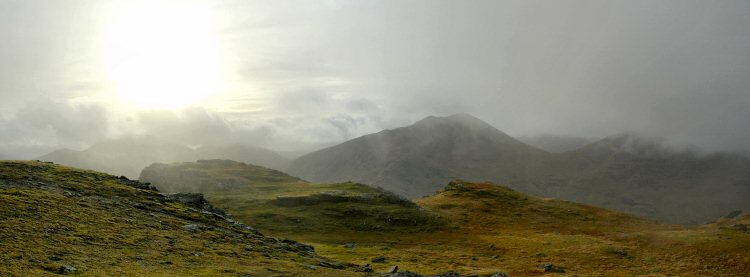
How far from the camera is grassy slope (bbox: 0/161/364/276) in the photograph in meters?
25.2

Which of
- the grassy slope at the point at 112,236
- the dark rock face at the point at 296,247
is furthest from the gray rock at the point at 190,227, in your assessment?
the dark rock face at the point at 296,247

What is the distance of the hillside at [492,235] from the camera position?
6288 cm

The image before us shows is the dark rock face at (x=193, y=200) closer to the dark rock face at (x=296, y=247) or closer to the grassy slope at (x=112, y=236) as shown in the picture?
the grassy slope at (x=112, y=236)

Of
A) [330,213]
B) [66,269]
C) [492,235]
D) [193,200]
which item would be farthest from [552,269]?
[330,213]

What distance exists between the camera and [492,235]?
3708 inches

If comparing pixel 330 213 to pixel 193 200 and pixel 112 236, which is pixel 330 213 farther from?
pixel 112 236

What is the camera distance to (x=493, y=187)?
6137 inches

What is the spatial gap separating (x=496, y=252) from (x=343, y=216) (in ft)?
157

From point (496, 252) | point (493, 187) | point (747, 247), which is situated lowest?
point (496, 252)

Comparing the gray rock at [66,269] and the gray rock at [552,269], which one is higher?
the gray rock at [66,269]

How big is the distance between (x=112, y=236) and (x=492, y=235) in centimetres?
8290

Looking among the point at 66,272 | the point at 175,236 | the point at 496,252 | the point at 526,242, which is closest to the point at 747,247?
the point at 526,242

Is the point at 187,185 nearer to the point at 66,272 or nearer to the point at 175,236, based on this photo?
the point at 175,236

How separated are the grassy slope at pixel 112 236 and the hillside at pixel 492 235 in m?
22.2
